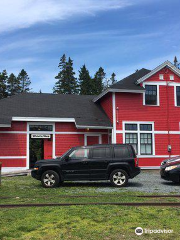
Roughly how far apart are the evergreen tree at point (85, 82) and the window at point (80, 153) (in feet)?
163

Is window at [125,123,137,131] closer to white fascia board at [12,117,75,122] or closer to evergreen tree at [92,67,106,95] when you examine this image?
white fascia board at [12,117,75,122]

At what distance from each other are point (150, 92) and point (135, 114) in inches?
84.0

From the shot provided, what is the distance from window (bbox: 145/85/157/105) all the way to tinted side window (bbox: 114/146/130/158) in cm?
1032

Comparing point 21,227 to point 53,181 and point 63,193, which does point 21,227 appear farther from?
point 53,181

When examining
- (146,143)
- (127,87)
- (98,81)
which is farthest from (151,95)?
(98,81)

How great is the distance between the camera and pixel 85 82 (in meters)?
65.4

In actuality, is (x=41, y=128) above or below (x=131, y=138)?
above

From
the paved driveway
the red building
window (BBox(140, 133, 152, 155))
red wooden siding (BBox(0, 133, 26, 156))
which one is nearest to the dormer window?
the red building

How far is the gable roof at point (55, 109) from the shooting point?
868 inches

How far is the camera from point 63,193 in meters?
11.1

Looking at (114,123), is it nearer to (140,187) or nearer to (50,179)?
(140,187)

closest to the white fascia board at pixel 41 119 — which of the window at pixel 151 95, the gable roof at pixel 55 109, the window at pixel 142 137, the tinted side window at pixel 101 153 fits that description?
the gable roof at pixel 55 109

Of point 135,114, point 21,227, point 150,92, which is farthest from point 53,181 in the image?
point 150,92

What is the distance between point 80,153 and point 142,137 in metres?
10.2
